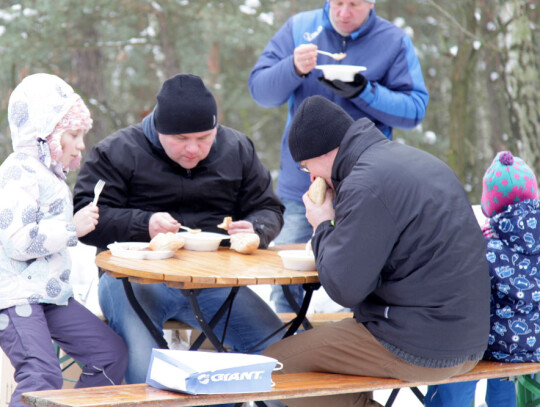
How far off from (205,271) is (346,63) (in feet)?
6.41

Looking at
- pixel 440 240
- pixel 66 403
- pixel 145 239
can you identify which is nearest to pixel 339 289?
pixel 440 240

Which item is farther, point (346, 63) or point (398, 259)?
point (346, 63)

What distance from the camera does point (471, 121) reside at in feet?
36.3

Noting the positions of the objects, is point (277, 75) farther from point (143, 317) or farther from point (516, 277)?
point (516, 277)

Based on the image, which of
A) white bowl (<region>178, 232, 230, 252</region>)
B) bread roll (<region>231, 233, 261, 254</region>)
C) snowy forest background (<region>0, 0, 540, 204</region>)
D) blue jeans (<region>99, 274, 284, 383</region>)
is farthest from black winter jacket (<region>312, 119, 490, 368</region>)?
snowy forest background (<region>0, 0, 540, 204</region>)

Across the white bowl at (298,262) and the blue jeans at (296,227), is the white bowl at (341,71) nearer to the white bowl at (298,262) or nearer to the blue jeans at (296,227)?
the blue jeans at (296,227)

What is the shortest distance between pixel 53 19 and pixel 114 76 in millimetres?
4056

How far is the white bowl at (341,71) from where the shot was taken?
4008 mm

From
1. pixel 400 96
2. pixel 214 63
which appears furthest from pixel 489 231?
pixel 214 63

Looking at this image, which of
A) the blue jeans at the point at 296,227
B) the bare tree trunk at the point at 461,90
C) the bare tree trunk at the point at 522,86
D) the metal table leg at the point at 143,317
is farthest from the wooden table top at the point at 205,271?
the bare tree trunk at the point at 461,90

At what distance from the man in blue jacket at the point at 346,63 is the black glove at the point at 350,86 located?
10 cm

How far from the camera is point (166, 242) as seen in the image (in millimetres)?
3098

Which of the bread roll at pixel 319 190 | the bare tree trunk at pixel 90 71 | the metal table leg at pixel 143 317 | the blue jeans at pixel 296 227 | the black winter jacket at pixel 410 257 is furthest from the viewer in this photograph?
the bare tree trunk at pixel 90 71

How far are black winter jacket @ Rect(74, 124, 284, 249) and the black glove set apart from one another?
0.62 m
